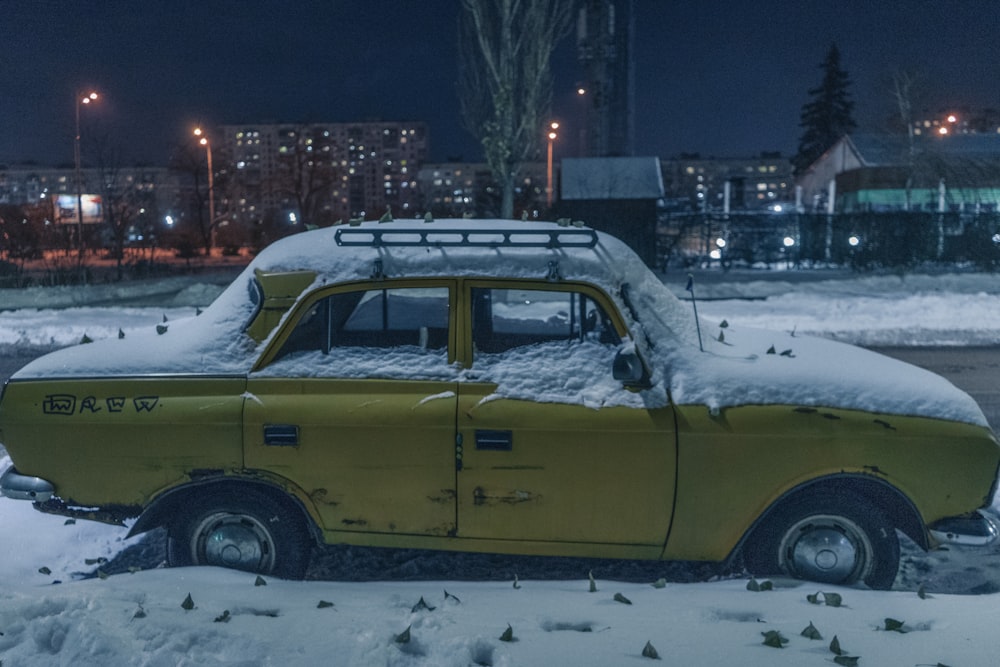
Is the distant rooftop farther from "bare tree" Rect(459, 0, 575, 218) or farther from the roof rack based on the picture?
the roof rack

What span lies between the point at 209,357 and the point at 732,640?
2697 mm

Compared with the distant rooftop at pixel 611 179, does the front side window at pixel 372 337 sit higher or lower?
lower

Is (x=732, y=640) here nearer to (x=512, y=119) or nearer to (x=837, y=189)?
(x=512, y=119)

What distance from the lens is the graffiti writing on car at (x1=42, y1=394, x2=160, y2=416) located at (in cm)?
442

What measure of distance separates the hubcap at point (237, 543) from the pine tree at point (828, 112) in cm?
7385

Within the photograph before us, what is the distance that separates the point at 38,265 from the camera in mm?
27891

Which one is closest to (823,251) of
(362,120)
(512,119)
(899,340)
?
(512,119)

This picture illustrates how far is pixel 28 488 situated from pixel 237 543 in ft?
3.38

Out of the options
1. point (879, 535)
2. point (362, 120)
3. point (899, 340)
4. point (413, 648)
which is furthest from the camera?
point (362, 120)

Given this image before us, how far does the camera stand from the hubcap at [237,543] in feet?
14.9

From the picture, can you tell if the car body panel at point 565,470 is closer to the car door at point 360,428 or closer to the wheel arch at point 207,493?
the car door at point 360,428

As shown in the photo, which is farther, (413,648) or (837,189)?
(837,189)

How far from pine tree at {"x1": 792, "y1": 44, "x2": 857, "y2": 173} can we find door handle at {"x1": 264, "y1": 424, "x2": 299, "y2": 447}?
73.8 meters

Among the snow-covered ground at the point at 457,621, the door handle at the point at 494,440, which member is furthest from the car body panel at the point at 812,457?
the door handle at the point at 494,440
